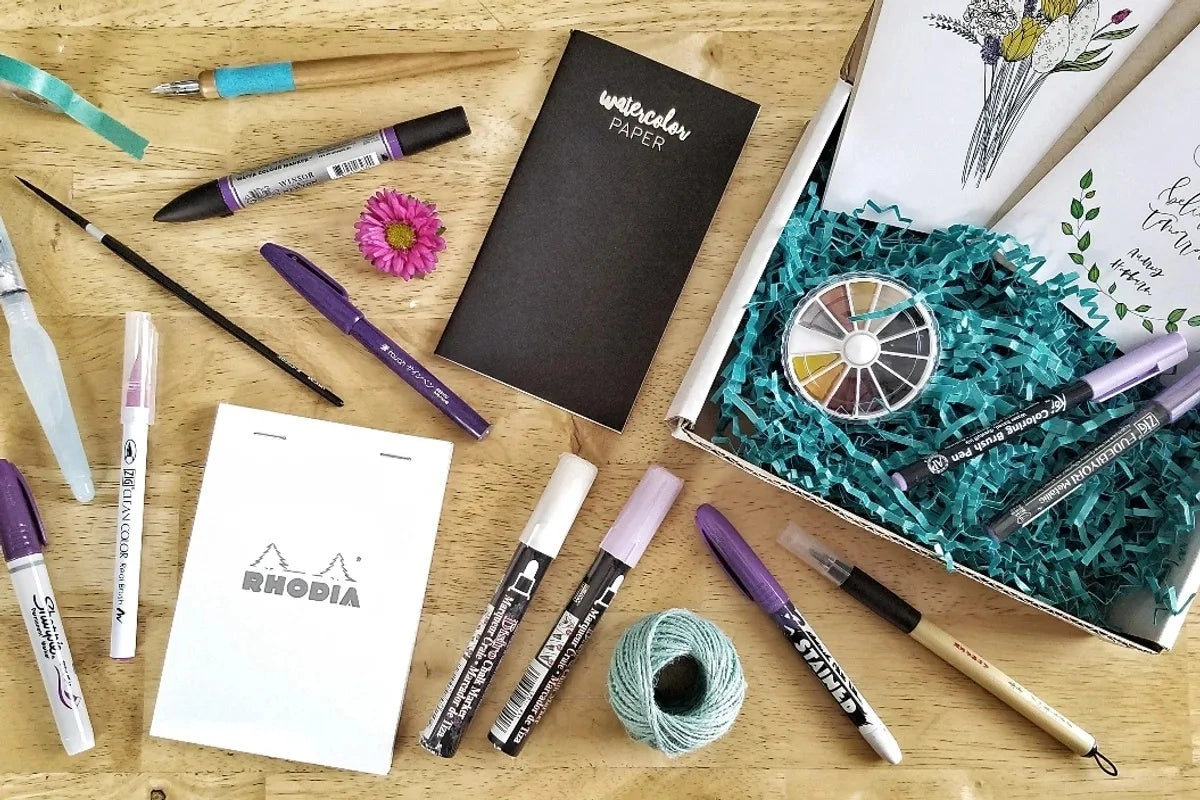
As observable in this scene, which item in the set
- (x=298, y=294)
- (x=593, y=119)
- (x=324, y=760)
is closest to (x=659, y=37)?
(x=593, y=119)

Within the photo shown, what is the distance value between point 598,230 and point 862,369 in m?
0.21

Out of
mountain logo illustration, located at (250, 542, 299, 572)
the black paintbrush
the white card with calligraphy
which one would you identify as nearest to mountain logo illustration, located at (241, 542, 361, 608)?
mountain logo illustration, located at (250, 542, 299, 572)

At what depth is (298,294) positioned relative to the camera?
2.13ft

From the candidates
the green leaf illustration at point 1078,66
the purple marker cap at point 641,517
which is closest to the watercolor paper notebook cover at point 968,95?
the green leaf illustration at point 1078,66

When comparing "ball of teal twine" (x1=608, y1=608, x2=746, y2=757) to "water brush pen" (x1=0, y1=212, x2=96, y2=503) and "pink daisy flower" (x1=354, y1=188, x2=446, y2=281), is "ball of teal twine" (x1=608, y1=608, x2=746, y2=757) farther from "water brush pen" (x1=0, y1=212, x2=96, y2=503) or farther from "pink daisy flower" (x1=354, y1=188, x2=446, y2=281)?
"water brush pen" (x1=0, y1=212, x2=96, y2=503)

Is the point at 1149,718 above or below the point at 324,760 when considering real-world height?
above

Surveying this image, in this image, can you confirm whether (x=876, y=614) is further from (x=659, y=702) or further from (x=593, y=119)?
(x=593, y=119)

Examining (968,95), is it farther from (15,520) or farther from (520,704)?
(15,520)

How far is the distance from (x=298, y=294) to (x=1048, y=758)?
0.64 metres

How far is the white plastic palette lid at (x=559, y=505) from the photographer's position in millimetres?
612

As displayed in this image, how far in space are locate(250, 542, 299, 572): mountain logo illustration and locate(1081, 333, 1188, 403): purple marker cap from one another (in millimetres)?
555

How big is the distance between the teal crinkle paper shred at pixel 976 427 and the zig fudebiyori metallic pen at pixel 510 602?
0.36ft

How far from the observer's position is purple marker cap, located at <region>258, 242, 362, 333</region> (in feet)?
2.06

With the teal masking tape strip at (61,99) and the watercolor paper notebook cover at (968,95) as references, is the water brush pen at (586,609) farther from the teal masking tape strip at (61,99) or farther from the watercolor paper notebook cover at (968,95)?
the teal masking tape strip at (61,99)
